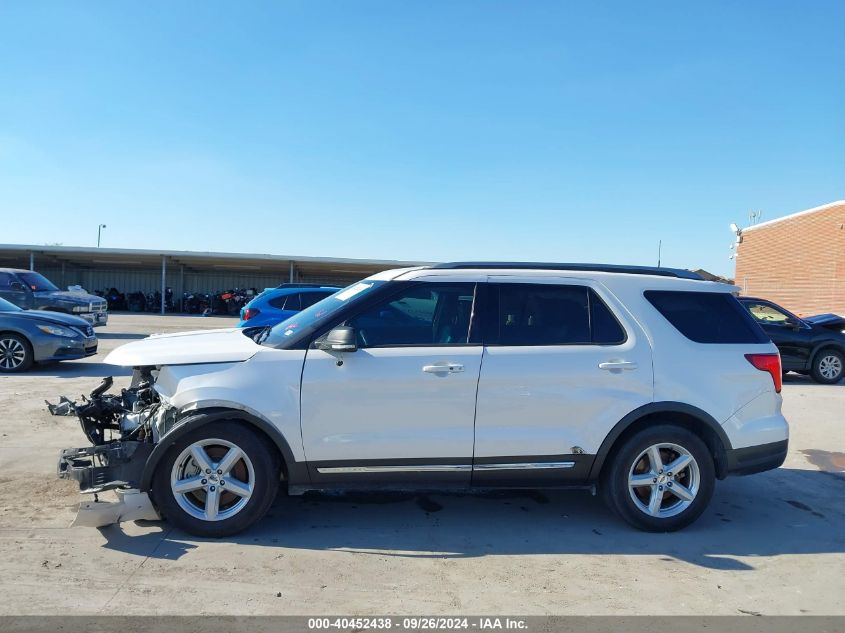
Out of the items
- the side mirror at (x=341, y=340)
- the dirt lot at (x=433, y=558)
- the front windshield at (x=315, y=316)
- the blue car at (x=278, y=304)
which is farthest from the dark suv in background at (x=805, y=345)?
the side mirror at (x=341, y=340)

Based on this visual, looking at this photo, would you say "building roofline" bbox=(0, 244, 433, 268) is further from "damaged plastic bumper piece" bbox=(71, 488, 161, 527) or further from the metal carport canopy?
"damaged plastic bumper piece" bbox=(71, 488, 161, 527)

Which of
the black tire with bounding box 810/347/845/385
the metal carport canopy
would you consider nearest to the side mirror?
the black tire with bounding box 810/347/845/385

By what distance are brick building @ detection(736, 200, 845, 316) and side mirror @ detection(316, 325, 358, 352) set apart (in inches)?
1142

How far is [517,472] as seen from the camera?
4453 millimetres

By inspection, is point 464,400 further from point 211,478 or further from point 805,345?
point 805,345

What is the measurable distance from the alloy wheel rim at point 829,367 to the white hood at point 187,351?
1201 cm

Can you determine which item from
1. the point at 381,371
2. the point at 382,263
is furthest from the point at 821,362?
the point at 382,263

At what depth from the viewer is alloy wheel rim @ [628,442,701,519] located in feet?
15.1

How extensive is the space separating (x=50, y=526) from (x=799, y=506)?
19.1 feet

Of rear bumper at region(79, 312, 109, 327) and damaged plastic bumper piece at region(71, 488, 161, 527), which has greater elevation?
rear bumper at region(79, 312, 109, 327)

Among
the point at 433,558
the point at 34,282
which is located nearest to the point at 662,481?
the point at 433,558

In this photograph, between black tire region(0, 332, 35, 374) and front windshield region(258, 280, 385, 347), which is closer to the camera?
front windshield region(258, 280, 385, 347)

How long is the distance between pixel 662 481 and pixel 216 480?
313 centimetres

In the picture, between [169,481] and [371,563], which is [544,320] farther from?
[169,481]
